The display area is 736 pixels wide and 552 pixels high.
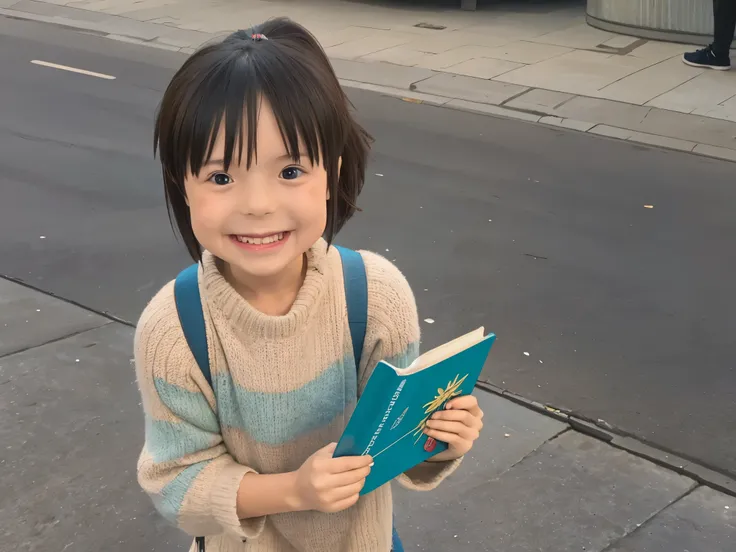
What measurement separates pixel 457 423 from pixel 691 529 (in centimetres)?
216

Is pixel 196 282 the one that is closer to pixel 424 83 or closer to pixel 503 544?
pixel 503 544

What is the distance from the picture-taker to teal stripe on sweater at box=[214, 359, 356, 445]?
1651mm

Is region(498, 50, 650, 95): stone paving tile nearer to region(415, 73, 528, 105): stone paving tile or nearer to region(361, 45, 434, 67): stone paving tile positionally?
region(415, 73, 528, 105): stone paving tile

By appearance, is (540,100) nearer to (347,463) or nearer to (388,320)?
(388,320)

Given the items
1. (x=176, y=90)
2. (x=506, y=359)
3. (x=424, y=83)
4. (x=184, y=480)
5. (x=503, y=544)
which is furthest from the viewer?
(x=424, y=83)

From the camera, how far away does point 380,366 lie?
1383 mm

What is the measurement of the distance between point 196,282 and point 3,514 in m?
2.30

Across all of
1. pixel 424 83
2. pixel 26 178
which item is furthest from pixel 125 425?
pixel 424 83

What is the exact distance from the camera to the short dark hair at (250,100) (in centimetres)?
147

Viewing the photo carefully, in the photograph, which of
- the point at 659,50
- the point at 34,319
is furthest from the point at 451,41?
the point at 34,319

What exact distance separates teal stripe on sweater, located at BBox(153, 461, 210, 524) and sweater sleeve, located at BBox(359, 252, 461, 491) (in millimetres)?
349

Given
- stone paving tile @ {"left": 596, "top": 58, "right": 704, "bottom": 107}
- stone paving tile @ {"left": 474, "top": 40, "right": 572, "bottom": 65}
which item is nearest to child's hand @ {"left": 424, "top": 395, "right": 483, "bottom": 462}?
stone paving tile @ {"left": 596, "top": 58, "right": 704, "bottom": 107}

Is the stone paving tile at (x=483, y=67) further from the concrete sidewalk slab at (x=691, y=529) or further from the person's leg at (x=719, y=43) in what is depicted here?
the concrete sidewalk slab at (x=691, y=529)

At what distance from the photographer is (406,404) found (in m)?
1.50
